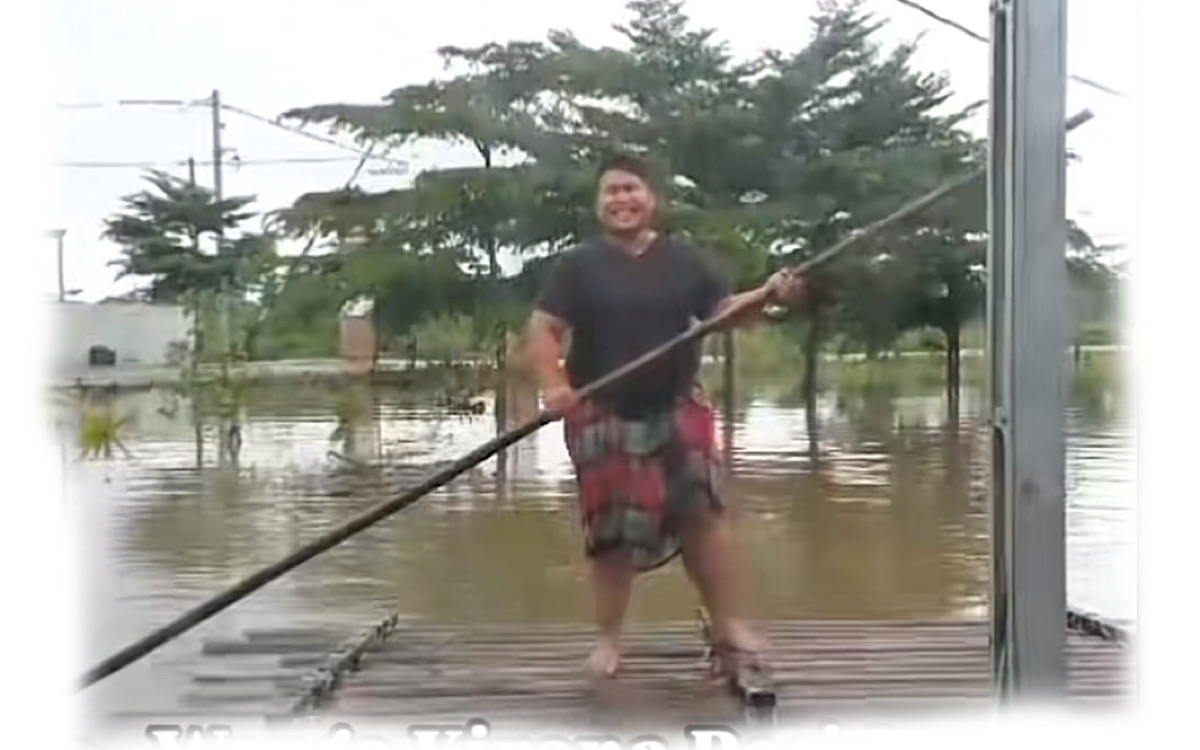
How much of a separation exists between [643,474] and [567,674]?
25 centimetres

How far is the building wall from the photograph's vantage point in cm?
156

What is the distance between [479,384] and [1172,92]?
0.83 m

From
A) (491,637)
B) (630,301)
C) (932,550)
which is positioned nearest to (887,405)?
(932,550)

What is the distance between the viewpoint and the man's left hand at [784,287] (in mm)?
1616

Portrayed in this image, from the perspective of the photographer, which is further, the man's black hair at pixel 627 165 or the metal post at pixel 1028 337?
the man's black hair at pixel 627 165

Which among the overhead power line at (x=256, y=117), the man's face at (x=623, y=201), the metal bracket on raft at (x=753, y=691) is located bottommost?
the metal bracket on raft at (x=753, y=691)

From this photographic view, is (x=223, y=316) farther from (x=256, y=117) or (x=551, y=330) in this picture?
(x=551, y=330)

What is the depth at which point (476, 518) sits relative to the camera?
1.63 m

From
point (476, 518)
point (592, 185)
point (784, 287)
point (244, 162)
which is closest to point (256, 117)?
point (244, 162)

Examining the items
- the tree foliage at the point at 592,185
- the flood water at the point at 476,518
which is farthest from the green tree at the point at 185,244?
the flood water at the point at 476,518

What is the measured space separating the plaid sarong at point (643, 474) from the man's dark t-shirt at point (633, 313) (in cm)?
2

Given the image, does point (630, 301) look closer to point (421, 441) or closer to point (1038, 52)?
point (421, 441)

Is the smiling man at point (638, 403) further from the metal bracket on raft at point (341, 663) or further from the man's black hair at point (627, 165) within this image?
the metal bracket on raft at point (341, 663)

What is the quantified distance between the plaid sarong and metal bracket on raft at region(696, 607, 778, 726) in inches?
6.0
